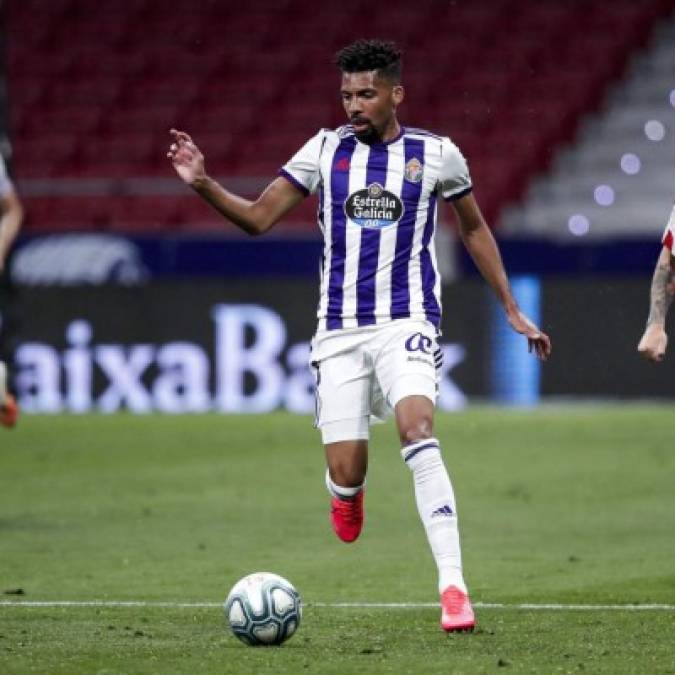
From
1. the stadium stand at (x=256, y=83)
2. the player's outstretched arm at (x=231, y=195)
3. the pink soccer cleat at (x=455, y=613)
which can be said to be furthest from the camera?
the stadium stand at (x=256, y=83)

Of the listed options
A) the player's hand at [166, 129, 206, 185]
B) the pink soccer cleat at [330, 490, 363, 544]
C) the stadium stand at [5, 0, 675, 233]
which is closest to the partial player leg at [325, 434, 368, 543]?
the pink soccer cleat at [330, 490, 363, 544]

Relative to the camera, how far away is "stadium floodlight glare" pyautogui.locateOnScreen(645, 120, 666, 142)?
22.9 metres

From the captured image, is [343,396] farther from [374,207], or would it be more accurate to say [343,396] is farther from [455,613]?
[455,613]

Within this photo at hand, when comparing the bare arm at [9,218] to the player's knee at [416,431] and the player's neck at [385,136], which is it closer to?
the player's neck at [385,136]

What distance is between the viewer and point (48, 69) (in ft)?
82.3

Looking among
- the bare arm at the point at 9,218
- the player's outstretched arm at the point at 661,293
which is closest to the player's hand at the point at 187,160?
the player's outstretched arm at the point at 661,293

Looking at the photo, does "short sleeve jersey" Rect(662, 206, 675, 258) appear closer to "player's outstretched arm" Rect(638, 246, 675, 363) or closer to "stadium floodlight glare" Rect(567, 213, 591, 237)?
"player's outstretched arm" Rect(638, 246, 675, 363)

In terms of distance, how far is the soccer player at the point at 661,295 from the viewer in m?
7.19

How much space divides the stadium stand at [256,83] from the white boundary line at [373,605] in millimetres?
13838

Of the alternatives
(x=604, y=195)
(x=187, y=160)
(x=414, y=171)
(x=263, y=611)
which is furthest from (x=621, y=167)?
(x=263, y=611)

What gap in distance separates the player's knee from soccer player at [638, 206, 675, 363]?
0.98 m

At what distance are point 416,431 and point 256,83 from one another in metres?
18.1

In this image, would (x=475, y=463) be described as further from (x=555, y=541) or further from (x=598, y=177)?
(x=598, y=177)

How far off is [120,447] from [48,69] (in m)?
10.8
